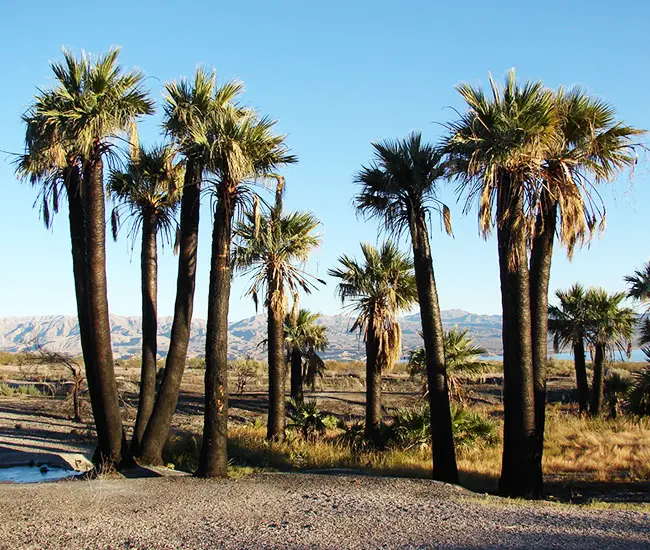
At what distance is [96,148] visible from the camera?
12977 millimetres

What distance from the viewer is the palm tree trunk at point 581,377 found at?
26.7 metres

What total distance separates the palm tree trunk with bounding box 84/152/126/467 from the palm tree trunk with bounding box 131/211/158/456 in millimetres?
1227

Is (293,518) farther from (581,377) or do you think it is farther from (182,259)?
(581,377)

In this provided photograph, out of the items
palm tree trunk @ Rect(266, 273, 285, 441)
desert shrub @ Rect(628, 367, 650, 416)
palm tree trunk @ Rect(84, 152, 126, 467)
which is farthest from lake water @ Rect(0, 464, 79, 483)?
desert shrub @ Rect(628, 367, 650, 416)

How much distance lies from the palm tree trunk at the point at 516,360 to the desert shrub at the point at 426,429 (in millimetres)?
5892

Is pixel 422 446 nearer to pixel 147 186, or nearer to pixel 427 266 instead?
pixel 427 266

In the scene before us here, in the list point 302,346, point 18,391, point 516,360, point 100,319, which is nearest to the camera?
point 516,360

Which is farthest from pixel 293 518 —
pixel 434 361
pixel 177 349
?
pixel 177 349

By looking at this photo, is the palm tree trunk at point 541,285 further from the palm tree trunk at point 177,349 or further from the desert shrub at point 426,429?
the palm tree trunk at point 177,349

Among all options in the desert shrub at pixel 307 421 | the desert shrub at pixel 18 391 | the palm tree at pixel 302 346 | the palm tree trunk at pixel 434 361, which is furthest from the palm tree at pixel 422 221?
the desert shrub at pixel 18 391

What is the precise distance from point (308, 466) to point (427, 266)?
18.6 ft

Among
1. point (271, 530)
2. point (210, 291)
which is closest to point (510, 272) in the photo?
point (210, 291)

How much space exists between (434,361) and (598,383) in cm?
1573

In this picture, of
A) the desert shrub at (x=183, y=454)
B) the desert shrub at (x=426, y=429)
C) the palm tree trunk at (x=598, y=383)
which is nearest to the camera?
the desert shrub at (x=183, y=454)
